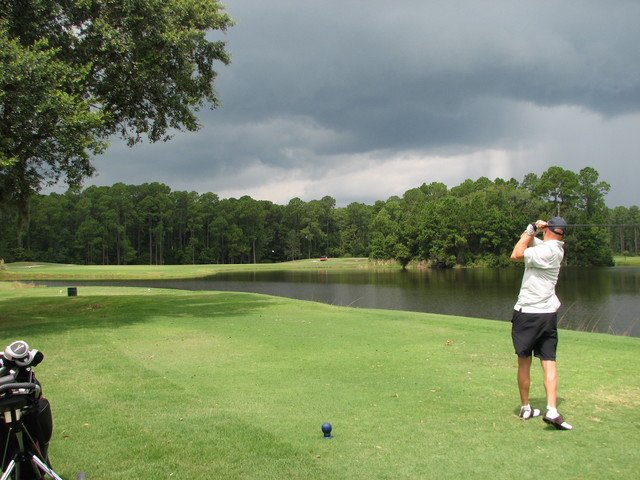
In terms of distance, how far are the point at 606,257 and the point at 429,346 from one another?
98095mm

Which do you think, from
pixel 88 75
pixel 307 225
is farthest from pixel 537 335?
pixel 307 225

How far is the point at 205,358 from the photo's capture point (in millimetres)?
9484

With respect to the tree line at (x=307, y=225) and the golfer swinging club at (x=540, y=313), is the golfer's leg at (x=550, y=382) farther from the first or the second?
the tree line at (x=307, y=225)

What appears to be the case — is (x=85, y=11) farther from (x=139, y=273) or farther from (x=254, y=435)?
(x=139, y=273)

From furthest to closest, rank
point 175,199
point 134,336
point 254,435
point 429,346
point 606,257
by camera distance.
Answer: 1. point 175,199
2. point 606,257
3. point 134,336
4. point 429,346
5. point 254,435

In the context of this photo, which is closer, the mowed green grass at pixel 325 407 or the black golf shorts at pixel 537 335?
the mowed green grass at pixel 325 407

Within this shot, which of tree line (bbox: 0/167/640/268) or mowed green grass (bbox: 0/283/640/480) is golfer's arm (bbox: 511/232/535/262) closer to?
mowed green grass (bbox: 0/283/640/480)

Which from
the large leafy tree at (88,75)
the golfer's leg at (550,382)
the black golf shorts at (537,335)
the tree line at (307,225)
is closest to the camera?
the golfer's leg at (550,382)

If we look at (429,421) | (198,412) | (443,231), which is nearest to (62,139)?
(198,412)

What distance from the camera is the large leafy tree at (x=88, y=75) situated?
484 inches

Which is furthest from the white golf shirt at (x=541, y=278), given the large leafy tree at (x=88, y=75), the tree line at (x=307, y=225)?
the tree line at (x=307, y=225)

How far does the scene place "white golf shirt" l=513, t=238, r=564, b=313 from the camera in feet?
18.8

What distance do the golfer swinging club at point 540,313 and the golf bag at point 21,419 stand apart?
16.4 ft

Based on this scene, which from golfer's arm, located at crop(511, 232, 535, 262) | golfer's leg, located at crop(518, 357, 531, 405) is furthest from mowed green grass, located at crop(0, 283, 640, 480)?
golfer's arm, located at crop(511, 232, 535, 262)
